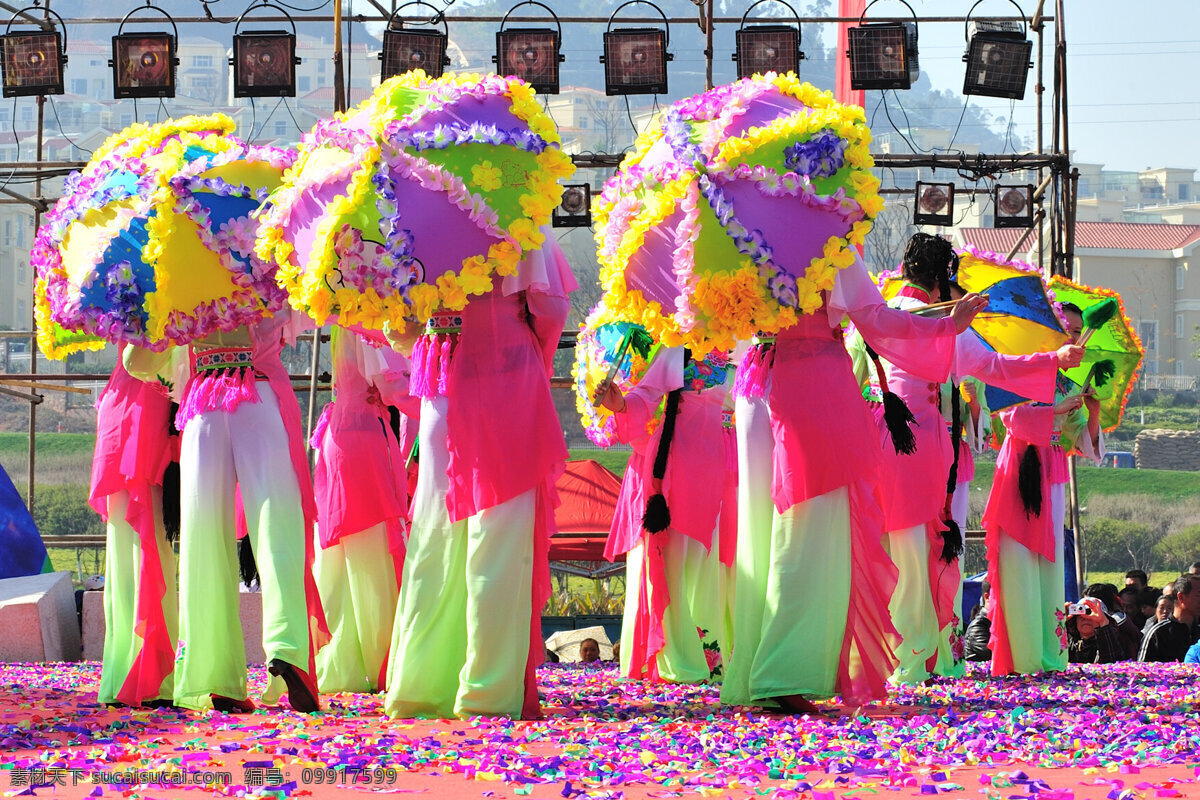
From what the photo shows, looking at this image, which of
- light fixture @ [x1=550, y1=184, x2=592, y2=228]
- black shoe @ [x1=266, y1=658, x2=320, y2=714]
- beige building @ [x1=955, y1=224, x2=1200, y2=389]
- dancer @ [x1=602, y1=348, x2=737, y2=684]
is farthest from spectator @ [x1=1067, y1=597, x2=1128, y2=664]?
beige building @ [x1=955, y1=224, x2=1200, y2=389]

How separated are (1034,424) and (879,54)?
5.42 m

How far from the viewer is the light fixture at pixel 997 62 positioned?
40.5ft

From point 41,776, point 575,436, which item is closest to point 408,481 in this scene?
point 41,776

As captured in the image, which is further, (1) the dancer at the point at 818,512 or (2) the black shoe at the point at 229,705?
(2) the black shoe at the point at 229,705

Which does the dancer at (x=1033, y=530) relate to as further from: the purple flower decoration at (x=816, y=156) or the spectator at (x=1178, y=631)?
the purple flower decoration at (x=816, y=156)

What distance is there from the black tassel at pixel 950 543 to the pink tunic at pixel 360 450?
242cm

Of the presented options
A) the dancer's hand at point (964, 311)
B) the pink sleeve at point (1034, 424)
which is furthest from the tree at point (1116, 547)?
the dancer's hand at point (964, 311)

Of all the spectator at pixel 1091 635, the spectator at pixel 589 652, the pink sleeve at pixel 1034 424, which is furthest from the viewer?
the spectator at pixel 589 652

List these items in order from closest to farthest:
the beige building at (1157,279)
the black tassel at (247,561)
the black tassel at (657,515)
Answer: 1. the black tassel at (247,561)
2. the black tassel at (657,515)
3. the beige building at (1157,279)

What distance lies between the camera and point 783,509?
17.0 feet

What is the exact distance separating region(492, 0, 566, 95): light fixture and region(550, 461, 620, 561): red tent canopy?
392cm

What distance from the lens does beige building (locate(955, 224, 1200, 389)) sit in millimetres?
53688

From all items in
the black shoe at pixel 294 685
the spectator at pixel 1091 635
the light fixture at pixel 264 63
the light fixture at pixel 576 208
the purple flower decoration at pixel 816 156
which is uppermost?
the light fixture at pixel 264 63

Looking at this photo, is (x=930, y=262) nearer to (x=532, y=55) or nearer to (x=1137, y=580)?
(x=1137, y=580)
